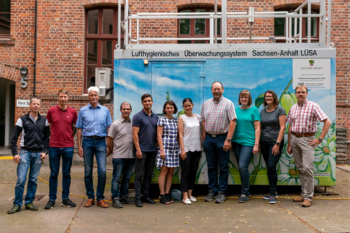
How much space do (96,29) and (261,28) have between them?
539 cm

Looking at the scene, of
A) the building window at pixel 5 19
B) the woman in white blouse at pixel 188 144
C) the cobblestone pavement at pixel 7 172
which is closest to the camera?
the woman in white blouse at pixel 188 144

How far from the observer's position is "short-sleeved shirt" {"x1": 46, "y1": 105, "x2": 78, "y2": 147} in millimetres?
5355

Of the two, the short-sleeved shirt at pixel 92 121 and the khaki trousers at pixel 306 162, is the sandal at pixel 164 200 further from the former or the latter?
the khaki trousers at pixel 306 162

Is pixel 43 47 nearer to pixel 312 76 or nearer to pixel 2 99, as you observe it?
pixel 2 99

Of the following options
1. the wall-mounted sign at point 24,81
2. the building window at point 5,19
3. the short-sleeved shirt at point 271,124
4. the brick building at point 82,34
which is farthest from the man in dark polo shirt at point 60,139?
the building window at point 5,19

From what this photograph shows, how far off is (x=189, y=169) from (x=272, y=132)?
1.60 m

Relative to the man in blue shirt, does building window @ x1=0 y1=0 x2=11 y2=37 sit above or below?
above

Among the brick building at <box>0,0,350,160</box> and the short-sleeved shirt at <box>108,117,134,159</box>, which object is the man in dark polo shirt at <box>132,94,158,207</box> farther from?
the brick building at <box>0,0,350,160</box>

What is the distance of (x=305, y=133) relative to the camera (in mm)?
5633

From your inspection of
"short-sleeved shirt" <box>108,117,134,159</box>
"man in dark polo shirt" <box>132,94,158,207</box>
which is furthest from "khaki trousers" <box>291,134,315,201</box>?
"short-sleeved shirt" <box>108,117,134,159</box>

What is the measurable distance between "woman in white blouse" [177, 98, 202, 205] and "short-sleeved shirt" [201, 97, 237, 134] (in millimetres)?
207

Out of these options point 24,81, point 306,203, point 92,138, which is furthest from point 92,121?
point 24,81

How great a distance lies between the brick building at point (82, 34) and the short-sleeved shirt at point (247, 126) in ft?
16.8

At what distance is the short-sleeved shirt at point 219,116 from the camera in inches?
226
